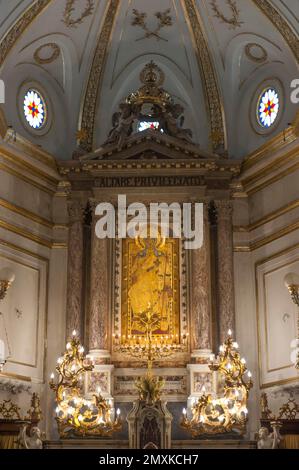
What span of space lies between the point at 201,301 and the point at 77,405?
3613 mm

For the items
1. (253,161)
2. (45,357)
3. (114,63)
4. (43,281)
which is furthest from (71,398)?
(114,63)

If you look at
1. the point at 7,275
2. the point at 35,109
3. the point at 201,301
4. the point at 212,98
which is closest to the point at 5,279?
the point at 7,275

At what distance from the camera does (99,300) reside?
19.7m

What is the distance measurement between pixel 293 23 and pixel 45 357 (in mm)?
9297

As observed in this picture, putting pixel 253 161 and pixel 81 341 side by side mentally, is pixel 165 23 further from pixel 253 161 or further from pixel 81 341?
pixel 81 341

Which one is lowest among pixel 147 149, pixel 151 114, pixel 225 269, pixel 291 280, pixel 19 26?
pixel 291 280

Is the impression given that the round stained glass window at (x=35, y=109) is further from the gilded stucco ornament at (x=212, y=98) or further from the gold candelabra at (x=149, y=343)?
the gold candelabra at (x=149, y=343)

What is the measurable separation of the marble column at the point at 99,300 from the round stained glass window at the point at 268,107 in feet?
16.1

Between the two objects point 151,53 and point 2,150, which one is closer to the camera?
point 2,150

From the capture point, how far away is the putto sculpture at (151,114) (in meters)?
20.6

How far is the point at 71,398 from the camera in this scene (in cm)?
1870

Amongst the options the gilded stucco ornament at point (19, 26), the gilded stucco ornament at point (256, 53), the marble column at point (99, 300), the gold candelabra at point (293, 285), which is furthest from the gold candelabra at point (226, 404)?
the gilded stucco ornament at point (19, 26)

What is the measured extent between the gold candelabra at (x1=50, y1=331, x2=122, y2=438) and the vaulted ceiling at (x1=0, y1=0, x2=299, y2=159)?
547cm

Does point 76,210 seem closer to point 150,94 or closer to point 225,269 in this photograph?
point 150,94
